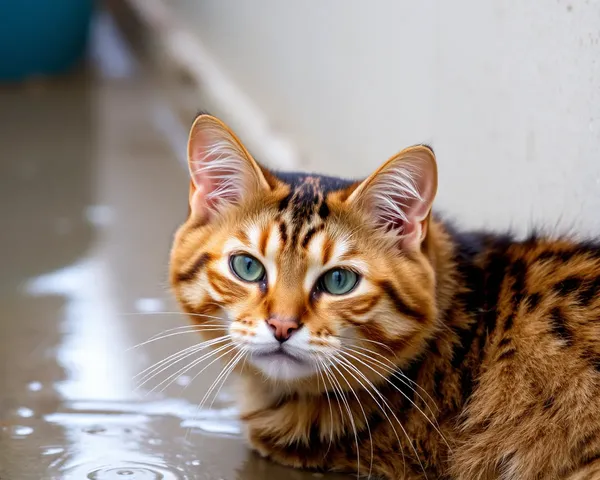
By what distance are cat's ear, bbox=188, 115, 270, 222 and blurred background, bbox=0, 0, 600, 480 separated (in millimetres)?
237

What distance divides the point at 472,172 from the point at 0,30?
358 centimetres

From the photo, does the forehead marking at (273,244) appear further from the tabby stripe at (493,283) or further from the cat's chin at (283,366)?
the tabby stripe at (493,283)

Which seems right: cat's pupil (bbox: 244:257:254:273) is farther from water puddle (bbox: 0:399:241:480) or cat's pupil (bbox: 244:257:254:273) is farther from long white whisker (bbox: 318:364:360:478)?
water puddle (bbox: 0:399:241:480)

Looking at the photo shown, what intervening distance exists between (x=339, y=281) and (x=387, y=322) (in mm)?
129

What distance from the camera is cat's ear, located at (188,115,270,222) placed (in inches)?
77.0

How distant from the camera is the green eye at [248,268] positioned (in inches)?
74.2

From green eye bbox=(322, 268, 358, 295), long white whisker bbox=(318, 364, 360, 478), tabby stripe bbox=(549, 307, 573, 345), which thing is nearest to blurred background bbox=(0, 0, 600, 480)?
long white whisker bbox=(318, 364, 360, 478)

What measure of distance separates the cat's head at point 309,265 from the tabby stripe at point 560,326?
24 cm

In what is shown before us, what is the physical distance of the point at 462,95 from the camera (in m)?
2.67

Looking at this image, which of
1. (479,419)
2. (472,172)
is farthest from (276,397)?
(472,172)

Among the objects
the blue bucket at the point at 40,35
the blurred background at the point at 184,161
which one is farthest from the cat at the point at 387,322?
the blue bucket at the point at 40,35

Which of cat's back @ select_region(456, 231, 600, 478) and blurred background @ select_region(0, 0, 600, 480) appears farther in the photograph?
blurred background @ select_region(0, 0, 600, 480)

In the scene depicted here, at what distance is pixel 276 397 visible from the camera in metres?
2.05

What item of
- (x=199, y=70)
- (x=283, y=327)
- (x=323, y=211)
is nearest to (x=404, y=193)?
(x=323, y=211)
